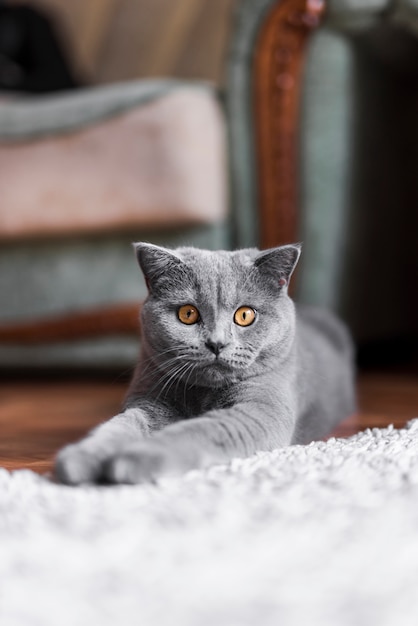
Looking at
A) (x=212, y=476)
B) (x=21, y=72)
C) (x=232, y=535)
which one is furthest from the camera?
(x=21, y=72)

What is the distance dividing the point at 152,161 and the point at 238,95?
9.5 inches

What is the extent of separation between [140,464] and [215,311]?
253 millimetres

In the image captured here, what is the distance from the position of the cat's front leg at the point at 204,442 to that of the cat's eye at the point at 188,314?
125 mm

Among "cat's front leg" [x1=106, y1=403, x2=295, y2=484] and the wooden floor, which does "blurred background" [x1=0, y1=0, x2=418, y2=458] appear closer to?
the wooden floor

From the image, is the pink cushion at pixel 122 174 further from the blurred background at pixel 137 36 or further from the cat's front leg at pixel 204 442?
the blurred background at pixel 137 36

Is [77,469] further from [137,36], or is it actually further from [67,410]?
[137,36]

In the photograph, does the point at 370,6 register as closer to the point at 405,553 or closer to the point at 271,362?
the point at 271,362

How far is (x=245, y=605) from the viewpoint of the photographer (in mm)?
555

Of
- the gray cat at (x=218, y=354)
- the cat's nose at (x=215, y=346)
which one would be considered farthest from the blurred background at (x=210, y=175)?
the cat's nose at (x=215, y=346)

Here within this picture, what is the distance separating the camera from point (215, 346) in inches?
36.9

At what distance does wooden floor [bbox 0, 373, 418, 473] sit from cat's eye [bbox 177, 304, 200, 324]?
0.25 m

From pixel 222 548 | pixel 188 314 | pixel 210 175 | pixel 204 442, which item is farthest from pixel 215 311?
pixel 210 175

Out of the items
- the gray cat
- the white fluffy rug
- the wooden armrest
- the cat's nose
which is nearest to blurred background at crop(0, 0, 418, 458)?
the wooden armrest

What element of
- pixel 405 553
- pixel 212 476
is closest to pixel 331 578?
pixel 405 553
